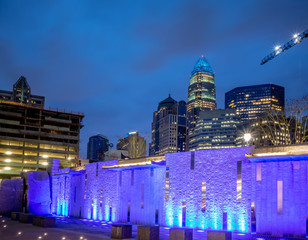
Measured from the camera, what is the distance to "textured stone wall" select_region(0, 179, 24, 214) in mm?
28375

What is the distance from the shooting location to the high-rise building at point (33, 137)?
8100 cm

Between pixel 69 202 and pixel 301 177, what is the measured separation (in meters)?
21.5

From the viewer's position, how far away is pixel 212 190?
723 inches

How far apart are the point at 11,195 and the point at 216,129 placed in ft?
455

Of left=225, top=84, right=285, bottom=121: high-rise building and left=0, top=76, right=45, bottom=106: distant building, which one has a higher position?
left=225, top=84, right=285, bottom=121: high-rise building

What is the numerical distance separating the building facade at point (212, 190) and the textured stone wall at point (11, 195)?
6650 mm

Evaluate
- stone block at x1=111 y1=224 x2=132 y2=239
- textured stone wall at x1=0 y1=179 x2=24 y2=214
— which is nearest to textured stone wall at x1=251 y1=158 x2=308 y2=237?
stone block at x1=111 y1=224 x2=132 y2=239

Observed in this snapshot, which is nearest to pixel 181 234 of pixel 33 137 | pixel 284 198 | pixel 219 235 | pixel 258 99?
pixel 219 235

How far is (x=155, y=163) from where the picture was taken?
2069 centimetres

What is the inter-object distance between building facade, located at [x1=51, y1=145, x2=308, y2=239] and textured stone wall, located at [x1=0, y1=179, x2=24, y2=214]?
21.8 feet

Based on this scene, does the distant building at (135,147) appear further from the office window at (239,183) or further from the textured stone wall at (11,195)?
the office window at (239,183)

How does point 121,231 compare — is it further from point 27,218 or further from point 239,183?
point 27,218

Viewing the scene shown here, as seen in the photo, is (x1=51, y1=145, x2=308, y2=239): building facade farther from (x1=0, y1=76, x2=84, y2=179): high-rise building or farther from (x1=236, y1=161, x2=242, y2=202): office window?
(x1=0, y1=76, x2=84, y2=179): high-rise building

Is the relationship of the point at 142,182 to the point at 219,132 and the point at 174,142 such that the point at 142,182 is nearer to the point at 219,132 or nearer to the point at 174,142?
the point at 219,132
